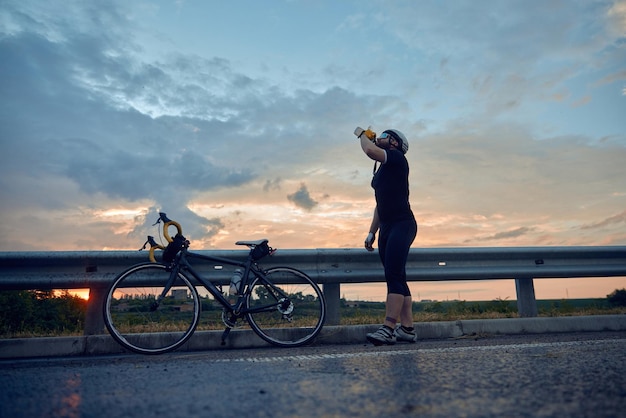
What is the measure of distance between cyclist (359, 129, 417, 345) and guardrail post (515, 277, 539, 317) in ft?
6.42

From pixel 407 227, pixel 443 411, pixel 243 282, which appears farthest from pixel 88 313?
pixel 443 411

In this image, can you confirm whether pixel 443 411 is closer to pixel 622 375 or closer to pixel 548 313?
pixel 622 375

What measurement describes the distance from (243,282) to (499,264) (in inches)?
127

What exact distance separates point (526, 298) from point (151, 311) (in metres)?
4.52

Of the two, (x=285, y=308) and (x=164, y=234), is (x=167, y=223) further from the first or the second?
(x=285, y=308)

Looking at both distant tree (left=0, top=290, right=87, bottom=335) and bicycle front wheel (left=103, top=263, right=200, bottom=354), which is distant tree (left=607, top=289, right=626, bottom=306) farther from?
distant tree (left=0, top=290, right=87, bottom=335)

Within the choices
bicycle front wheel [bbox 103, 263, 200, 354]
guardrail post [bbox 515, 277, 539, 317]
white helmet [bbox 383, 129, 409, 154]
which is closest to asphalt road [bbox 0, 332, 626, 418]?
bicycle front wheel [bbox 103, 263, 200, 354]

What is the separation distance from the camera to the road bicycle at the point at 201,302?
5.17m

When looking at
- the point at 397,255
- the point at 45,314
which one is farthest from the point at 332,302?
the point at 45,314

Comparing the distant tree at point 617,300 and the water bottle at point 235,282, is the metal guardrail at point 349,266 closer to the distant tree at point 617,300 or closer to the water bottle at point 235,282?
the water bottle at point 235,282

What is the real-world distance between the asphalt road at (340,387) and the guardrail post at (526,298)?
282cm

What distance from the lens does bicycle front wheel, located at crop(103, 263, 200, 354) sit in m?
5.04

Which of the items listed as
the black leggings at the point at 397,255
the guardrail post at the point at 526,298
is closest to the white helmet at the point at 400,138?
the black leggings at the point at 397,255

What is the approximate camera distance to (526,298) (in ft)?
21.5
